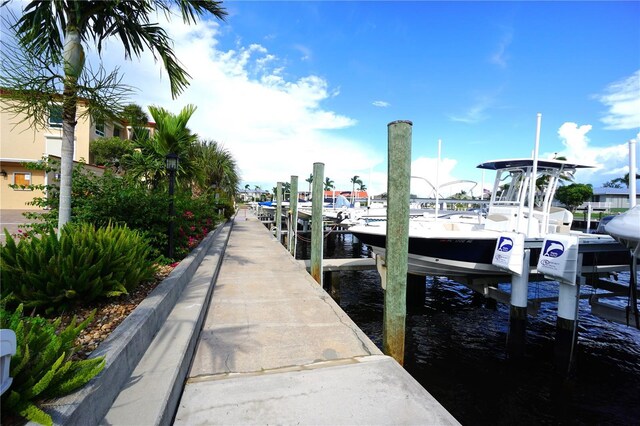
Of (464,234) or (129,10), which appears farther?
(464,234)

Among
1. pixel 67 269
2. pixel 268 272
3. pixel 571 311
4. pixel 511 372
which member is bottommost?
pixel 511 372

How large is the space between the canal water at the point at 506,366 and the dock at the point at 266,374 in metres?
3.09

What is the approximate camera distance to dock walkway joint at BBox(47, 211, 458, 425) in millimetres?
2468

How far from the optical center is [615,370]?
7043 millimetres

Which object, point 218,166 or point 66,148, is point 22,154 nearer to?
point 218,166

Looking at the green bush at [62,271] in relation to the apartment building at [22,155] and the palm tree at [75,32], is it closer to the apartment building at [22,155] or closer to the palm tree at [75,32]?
the palm tree at [75,32]

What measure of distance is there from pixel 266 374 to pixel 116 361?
1252 mm

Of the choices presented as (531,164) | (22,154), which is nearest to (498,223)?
(531,164)

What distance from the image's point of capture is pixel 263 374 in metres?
3.09

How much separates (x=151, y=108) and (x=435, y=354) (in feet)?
29.9

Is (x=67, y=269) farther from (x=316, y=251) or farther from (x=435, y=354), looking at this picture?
(x=435, y=354)

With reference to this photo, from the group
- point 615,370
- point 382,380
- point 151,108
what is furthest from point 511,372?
point 151,108

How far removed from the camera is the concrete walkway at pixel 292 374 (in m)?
2.54

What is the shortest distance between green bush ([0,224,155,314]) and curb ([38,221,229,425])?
0.43 m
